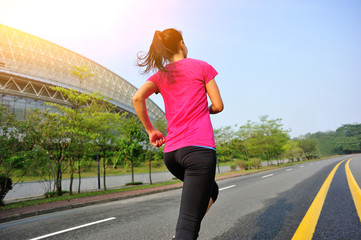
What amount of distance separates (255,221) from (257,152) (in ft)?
112

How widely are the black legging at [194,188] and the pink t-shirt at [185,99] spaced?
0.09 metres

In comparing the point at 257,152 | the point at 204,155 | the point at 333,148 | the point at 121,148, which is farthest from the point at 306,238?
the point at 333,148

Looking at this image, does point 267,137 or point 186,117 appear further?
point 267,137

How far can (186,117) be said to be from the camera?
129 cm

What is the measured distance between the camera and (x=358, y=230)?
2656mm

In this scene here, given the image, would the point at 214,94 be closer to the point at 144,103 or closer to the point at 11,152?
the point at 144,103

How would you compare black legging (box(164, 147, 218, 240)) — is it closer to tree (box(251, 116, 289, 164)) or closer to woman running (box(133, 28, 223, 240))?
woman running (box(133, 28, 223, 240))

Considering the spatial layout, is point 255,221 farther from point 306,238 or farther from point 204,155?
point 204,155

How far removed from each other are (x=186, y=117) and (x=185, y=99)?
0.12m

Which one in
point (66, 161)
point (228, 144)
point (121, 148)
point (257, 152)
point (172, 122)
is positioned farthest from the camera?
point (257, 152)

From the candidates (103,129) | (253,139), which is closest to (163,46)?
(103,129)

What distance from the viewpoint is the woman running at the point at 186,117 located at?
111 centimetres

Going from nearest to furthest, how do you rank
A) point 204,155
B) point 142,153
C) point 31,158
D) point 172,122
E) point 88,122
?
point 204,155 → point 172,122 → point 31,158 → point 88,122 → point 142,153

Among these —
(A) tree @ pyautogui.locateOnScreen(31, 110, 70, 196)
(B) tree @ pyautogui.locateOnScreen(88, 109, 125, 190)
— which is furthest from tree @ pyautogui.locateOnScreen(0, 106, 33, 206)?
(B) tree @ pyautogui.locateOnScreen(88, 109, 125, 190)
